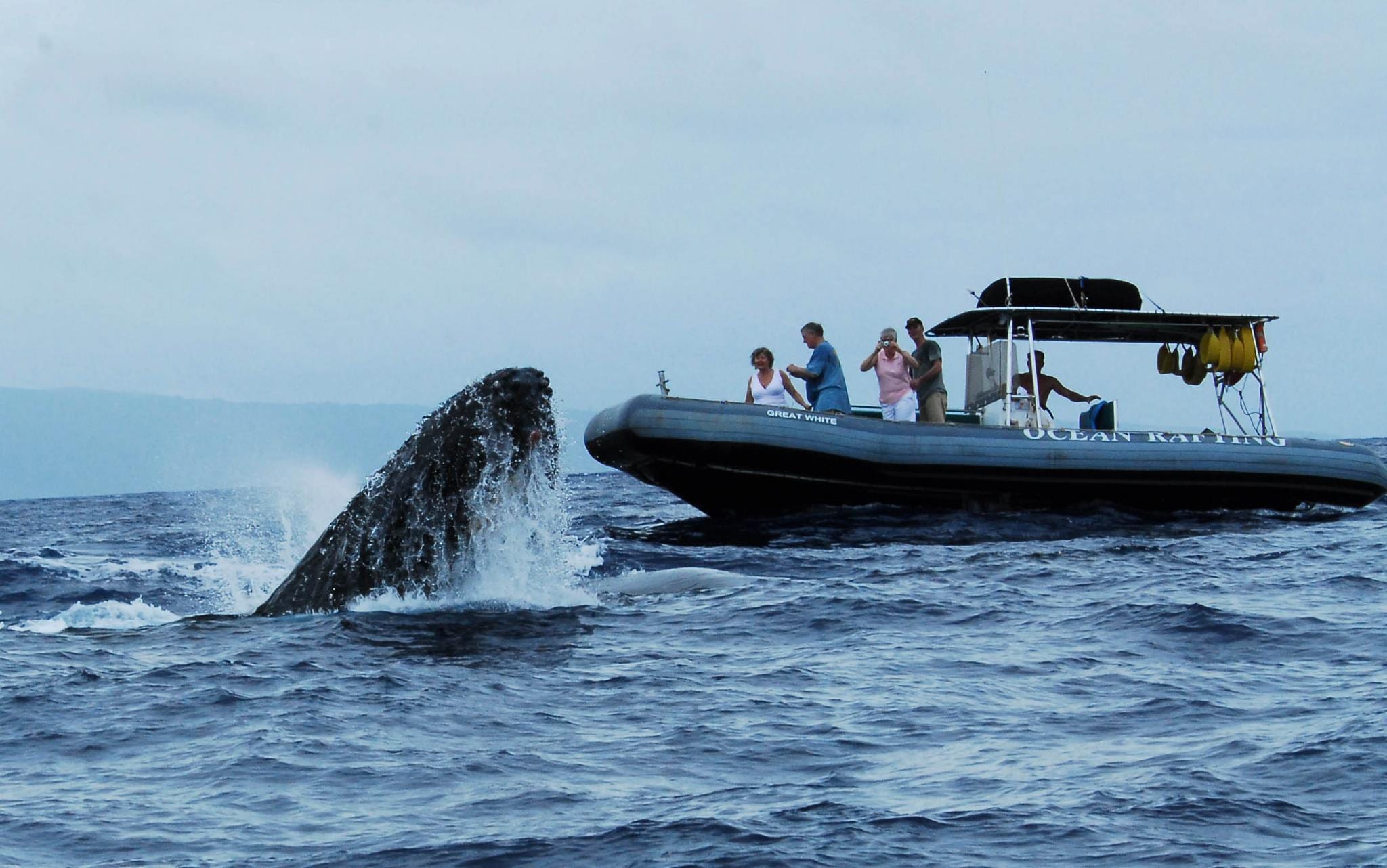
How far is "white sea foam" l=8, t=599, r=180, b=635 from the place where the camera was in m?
10.2

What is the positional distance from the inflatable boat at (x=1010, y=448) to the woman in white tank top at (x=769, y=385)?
26.7 inches

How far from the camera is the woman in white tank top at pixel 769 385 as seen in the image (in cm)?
1761

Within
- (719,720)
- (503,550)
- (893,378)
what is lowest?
(719,720)

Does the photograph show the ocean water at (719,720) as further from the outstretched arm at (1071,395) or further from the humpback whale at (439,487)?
the outstretched arm at (1071,395)

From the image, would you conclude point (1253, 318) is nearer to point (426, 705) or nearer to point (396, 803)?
point (426, 705)

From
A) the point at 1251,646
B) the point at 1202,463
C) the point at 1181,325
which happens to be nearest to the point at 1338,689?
the point at 1251,646

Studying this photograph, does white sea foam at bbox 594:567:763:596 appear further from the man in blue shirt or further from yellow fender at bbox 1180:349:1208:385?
yellow fender at bbox 1180:349:1208:385

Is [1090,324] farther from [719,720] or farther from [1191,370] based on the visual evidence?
[719,720]

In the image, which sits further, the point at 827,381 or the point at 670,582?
the point at 827,381

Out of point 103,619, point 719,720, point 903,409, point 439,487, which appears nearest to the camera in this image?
point 719,720

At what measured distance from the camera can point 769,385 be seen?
17.7 meters

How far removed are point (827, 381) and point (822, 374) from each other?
3.7 inches

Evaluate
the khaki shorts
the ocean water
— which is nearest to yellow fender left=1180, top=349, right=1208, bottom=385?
the khaki shorts

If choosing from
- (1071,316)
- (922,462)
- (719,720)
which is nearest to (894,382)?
(922,462)
